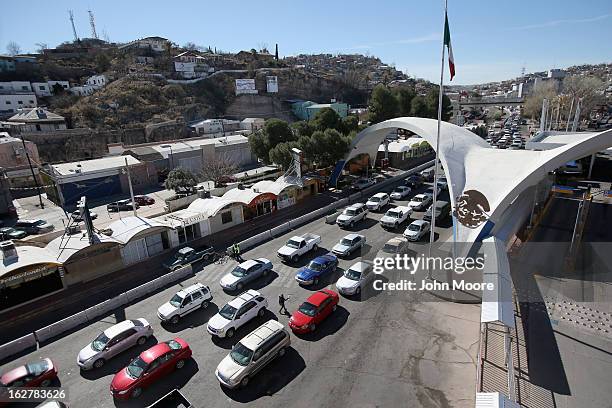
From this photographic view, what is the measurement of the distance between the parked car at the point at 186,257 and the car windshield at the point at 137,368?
9.75 meters

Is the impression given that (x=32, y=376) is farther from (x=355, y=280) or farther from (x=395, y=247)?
(x=395, y=247)

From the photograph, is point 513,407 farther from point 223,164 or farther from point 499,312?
point 223,164

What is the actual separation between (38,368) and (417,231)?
76.2 ft

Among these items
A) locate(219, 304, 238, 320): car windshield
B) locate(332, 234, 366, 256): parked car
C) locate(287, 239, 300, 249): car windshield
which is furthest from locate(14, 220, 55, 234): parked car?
locate(332, 234, 366, 256): parked car

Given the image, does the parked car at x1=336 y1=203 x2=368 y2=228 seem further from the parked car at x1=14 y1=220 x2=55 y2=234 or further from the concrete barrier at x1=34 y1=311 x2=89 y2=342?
the parked car at x1=14 y1=220 x2=55 y2=234

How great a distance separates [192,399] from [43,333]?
33.0 ft

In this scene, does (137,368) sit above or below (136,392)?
above

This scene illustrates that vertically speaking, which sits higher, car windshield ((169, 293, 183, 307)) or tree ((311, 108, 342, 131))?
tree ((311, 108, 342, 131))

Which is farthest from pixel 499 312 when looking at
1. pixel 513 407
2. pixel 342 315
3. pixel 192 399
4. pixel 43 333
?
pixel 43 333

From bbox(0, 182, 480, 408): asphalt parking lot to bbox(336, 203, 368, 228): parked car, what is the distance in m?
9.93

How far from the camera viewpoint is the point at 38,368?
44.8 ft

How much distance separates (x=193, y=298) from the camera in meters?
17.9

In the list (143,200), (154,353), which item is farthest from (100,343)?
(143,200)

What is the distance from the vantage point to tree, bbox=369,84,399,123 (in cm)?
6606
